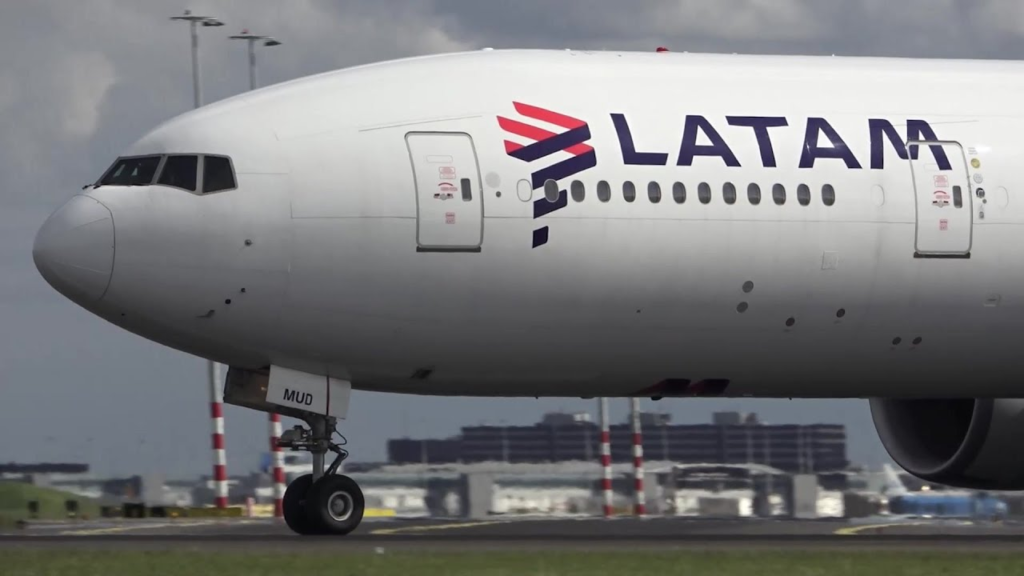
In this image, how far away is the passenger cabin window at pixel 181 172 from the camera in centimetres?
2386

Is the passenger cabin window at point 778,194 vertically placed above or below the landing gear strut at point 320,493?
above

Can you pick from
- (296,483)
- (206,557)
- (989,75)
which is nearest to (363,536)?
(296,483)

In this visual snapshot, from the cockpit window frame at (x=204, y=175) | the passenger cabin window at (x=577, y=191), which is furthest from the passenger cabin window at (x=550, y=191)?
the cockpit window frame at (x=204, y=175)

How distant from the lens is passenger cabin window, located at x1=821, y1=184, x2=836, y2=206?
25625 mm

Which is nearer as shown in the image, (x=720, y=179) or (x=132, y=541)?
(x=132, y=541)

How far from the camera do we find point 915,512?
3581 centimetres

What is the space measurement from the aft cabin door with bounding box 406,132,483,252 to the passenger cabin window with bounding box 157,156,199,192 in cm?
267

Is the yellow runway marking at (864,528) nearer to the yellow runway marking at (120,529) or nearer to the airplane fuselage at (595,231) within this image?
the airplane fuselage at (595,231)

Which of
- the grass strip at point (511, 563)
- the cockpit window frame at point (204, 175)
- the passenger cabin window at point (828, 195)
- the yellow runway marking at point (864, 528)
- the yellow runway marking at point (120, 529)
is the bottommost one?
the yellow runway marking at point (864, 528)

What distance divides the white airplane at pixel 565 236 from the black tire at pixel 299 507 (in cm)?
4

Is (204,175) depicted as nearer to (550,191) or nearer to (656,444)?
(550,191)

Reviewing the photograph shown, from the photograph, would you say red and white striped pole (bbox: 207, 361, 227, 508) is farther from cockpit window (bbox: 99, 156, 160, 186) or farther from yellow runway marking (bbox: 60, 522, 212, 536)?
cockpit window (bbox: 99, 156, 160, 186)

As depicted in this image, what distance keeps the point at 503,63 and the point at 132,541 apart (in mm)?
7934

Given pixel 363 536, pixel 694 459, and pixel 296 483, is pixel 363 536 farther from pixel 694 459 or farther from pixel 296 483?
pixel 694 459
